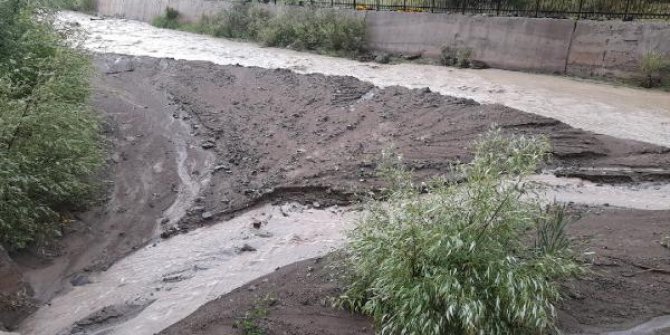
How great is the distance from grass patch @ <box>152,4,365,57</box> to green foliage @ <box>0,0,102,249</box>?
10.2m

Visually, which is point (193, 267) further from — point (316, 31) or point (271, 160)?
point (316, 31)

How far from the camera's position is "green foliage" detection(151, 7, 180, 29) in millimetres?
26438

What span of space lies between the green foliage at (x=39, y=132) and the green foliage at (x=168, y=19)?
16.4 metres

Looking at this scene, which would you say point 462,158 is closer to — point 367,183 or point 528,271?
point 367,183

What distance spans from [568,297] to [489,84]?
33.9 ft

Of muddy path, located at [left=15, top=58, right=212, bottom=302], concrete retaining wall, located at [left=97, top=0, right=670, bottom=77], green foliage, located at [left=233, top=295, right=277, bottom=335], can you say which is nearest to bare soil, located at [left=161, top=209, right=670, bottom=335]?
green foliage, located at [left=233, top=295, right=277, bottom=335]

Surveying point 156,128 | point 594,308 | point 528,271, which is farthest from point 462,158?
point 156,128

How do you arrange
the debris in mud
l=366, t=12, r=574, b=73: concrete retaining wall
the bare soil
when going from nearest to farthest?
the bare soil, the debris in mud, l=366, t=12, r=574, b=73: concrete retaining wall

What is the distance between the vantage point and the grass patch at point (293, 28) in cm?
1925

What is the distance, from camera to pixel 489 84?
590 inches

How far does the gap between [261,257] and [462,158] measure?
14.2 feet

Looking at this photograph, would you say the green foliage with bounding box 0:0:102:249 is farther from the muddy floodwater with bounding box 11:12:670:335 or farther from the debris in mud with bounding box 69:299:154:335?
the debris in mud with bounding box 69:299:154:335

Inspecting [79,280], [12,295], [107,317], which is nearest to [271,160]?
[79,280]

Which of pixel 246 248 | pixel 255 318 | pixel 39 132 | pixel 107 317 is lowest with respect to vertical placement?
pixel 107 317
